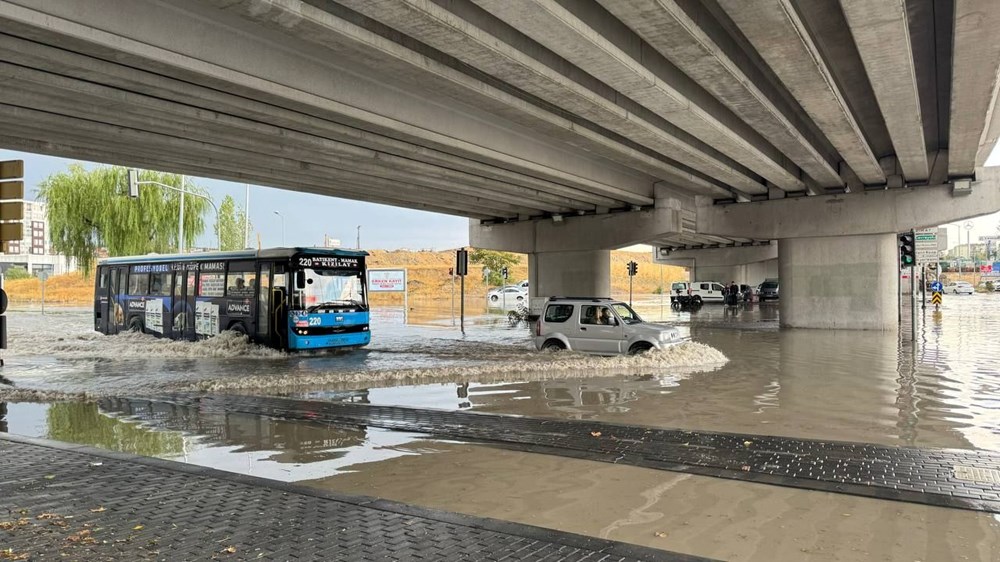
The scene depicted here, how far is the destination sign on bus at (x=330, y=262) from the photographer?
61.4 ft

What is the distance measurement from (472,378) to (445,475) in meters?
7.19

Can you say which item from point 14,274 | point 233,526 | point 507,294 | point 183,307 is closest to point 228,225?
point 507,294

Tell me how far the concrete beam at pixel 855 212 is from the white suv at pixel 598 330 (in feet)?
46.5

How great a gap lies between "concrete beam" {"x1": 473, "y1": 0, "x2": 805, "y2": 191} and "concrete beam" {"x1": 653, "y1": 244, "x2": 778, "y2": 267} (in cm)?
4683

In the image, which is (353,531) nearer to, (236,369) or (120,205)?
(236,369)

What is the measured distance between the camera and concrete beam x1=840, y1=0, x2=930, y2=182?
9.84 m

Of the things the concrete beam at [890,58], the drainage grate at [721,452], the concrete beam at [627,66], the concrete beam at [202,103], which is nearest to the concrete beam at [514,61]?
the concrete beam at [627,66]

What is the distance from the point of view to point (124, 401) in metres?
11.4

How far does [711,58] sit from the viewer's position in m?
11.3

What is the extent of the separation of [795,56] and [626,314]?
7339 millimetres

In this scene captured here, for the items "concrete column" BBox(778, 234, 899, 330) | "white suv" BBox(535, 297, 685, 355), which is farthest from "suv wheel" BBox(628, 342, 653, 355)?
"concrete column" BBox(778, 234, 899, 330)

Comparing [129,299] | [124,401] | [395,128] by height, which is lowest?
[124,401]

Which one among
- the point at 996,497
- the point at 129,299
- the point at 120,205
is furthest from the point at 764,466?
the point at 120,205

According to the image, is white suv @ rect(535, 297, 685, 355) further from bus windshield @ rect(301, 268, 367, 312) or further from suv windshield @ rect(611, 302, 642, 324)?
bus windshield @ rect(301, 268, 367, 312)
